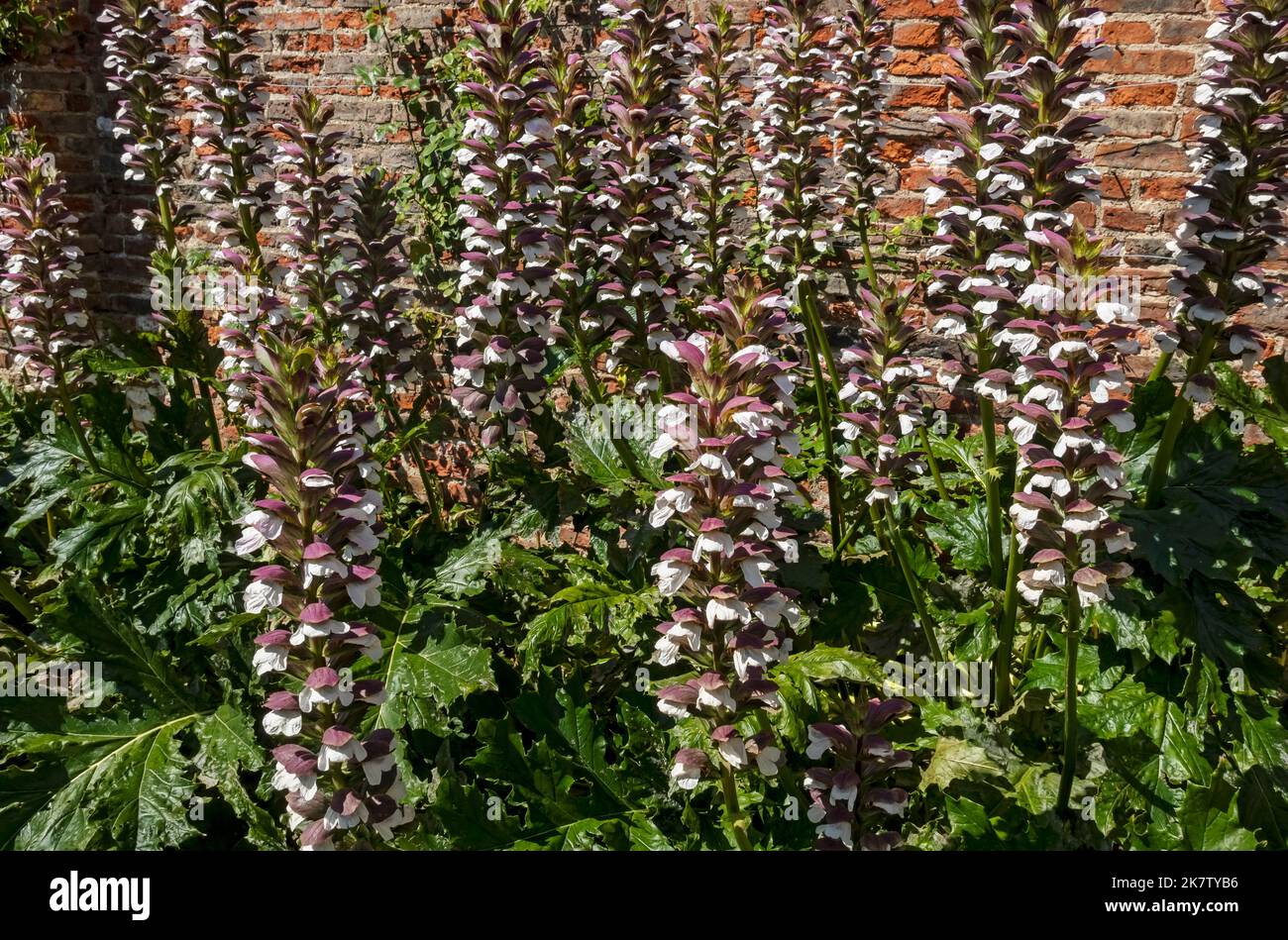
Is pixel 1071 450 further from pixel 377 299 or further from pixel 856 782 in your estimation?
pixel 377 299

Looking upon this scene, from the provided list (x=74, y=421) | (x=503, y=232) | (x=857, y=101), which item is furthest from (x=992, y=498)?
(x=74, y=421)

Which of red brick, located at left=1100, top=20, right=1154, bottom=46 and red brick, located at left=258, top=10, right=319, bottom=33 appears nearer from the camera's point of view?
red brick, located at left=1100, top=20, right=1154, bottom=46

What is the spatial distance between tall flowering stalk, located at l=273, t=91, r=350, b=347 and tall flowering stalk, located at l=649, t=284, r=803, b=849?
1800 mm

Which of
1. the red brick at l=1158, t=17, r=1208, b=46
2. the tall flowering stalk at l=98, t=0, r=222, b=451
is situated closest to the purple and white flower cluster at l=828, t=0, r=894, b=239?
the red brick at l=1158, t=17, r=1208, b=46

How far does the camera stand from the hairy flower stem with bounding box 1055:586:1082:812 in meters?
2.11

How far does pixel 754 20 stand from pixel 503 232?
191 centimetres

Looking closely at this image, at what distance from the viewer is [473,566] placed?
269 cm

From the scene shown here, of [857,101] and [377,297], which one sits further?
[377,297]

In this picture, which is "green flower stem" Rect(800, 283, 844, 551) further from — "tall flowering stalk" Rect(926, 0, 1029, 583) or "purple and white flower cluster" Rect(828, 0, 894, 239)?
"tall flowering stalk" Rect(926, 0, 1029, 583)

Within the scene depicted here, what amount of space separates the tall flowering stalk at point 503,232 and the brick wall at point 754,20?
5.23 feet

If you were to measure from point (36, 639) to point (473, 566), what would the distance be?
1.95m

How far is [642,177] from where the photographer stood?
110 inches

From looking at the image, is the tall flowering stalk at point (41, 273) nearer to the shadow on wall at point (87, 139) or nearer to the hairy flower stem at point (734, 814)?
the shadow on wall at point (87, 139)

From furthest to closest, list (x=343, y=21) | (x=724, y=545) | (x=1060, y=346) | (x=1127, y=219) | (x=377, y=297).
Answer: (x=343, y=21) → (x=1127, y=219) → (x=377, y=297) → (x=1060, y=346) → (x=724, y=545)
